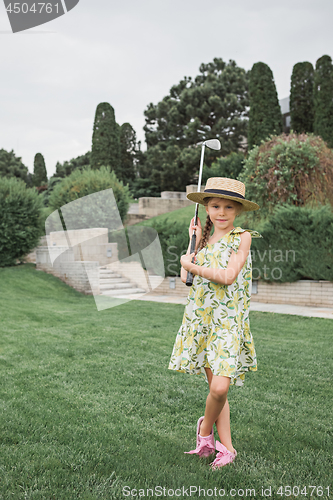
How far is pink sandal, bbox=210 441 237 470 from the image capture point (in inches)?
93.2

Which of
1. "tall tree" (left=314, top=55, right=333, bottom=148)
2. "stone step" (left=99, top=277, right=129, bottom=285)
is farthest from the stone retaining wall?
"tall tree" (left=314, top=55, right=333, bottom=148)

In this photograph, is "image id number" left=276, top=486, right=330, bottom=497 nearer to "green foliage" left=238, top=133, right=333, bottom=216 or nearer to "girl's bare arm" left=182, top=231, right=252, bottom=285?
"girl's bare arm" left=182, top=231, right=252, bottom=285

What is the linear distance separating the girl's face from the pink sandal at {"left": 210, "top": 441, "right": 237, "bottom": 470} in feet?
4.55

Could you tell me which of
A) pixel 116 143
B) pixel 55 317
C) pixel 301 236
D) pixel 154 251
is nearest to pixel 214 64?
pixel 116 143

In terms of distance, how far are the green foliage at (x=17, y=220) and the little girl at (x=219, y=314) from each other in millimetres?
13163

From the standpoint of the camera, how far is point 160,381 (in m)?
4.11

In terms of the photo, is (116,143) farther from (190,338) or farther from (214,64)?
(190,338)

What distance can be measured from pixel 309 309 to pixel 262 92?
46.3ft

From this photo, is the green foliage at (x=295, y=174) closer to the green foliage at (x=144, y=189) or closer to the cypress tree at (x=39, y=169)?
the green foliage at (x=144, y=189)

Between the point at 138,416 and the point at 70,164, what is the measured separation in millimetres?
40776

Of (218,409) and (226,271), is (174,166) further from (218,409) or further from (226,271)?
(218,409)

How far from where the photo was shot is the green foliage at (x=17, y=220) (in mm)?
14328
